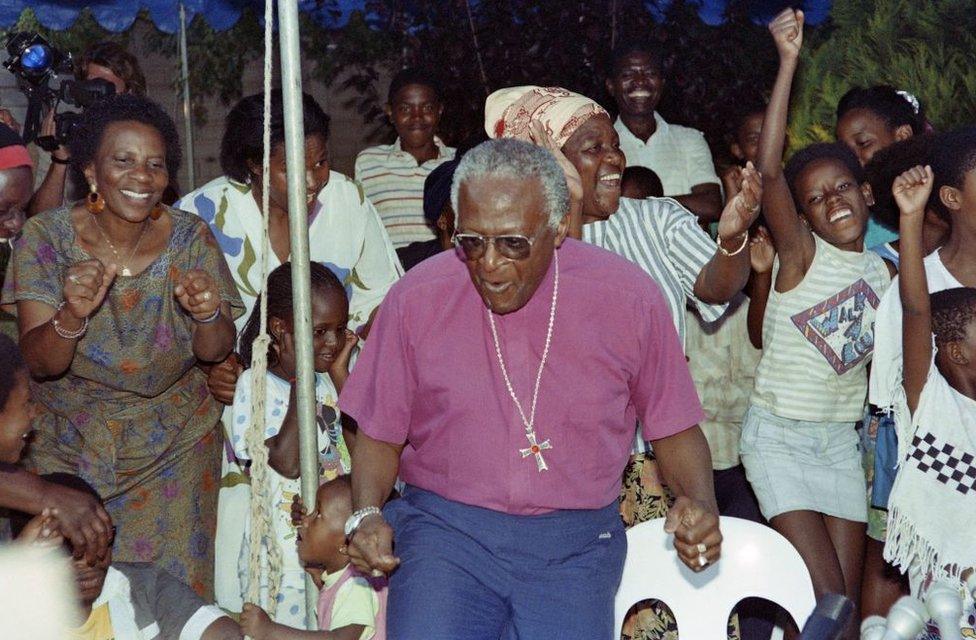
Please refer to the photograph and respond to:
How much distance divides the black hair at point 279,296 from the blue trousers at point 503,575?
139 centimetres

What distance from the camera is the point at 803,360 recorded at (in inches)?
177

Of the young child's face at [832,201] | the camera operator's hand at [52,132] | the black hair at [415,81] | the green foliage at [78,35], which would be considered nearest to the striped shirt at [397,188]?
the black hair at [415,81]

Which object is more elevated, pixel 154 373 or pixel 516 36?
pixel 516 36

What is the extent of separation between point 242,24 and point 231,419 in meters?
5.60

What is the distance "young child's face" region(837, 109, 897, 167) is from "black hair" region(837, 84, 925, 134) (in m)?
0.03

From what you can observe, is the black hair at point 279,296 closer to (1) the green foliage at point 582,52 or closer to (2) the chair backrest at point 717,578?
(2) the chair backrest at point 717,578

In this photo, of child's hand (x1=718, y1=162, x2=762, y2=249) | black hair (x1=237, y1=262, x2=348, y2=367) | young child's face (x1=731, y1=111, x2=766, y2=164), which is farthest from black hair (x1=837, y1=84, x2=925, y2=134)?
black hair (x1=237, y1=262, x2=348, y2=367)

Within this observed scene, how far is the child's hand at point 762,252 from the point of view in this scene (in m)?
4.82

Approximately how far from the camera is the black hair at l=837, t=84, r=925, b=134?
5.40 meters

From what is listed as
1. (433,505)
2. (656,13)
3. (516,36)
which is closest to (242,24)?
(516,36)

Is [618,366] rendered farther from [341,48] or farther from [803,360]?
[341,48]

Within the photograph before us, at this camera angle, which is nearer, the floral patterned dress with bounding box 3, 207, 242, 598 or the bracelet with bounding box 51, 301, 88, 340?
the bracelet with bounding box 51, 301, 88, 340

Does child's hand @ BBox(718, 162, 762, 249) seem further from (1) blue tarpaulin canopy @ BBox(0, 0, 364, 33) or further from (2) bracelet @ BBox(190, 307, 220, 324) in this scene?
(1) blue tarpaulin canopy @ BBox(0, 0, 364, 33)

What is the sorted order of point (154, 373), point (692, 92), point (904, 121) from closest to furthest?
point (154, 373) → point (904, 121) → point (692, 92)
